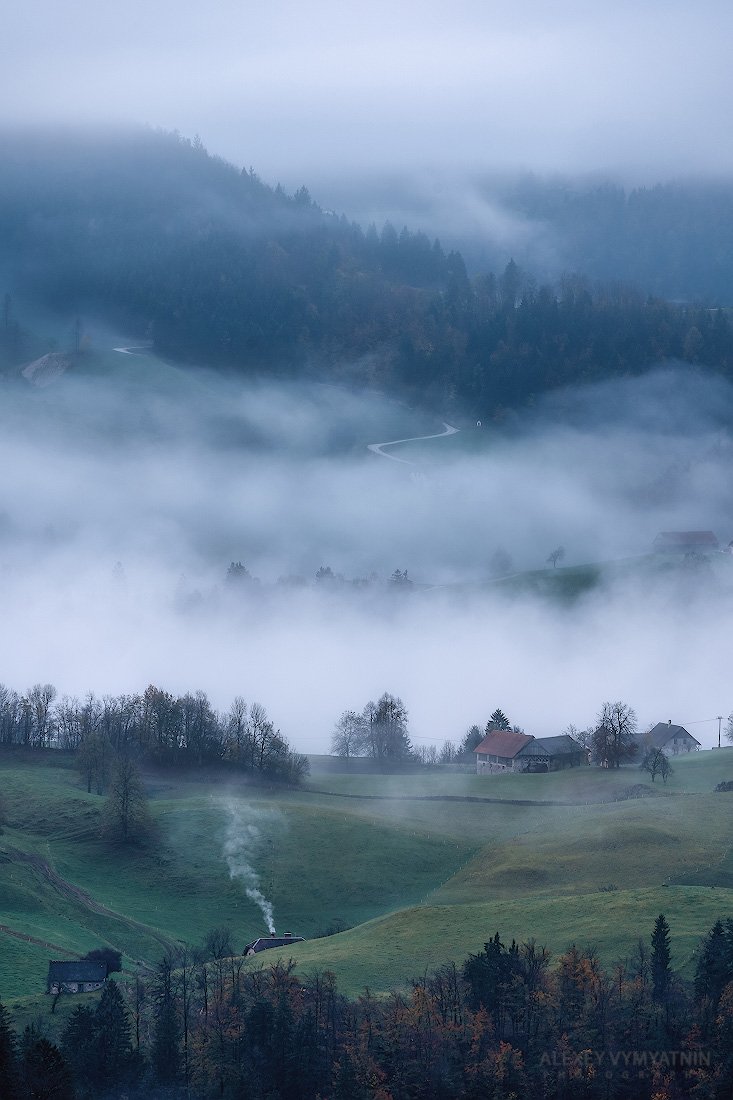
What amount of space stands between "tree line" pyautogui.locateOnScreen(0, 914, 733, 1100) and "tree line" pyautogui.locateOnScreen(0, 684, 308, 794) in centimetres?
6158

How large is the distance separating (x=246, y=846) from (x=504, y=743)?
54924 millimetres

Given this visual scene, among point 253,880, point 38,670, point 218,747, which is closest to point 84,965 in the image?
point 253,880

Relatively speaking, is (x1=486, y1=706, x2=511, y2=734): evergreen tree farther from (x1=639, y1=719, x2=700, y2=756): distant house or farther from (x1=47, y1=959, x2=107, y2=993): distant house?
(x1=47, y1=959, x2=107, y2=993): distant house

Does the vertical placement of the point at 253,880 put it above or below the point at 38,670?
below

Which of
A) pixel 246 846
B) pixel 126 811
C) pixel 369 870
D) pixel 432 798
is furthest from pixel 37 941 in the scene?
pixel 432 798

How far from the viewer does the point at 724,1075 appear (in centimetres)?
6275

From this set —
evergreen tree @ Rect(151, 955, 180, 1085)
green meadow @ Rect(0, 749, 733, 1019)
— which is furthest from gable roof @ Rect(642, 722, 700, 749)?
evergreen tree @ Rect(151, 955, 180, 1085)

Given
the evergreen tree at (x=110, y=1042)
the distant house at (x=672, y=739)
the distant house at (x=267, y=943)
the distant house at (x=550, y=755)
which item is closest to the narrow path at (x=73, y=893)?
the distant house at (x=267, y=943)

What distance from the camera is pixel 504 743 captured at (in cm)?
15512

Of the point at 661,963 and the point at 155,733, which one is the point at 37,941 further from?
the point at 155,733

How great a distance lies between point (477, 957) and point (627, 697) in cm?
12675

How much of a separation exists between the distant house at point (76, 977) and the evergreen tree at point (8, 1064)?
24.6 ft

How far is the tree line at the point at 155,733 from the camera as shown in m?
138

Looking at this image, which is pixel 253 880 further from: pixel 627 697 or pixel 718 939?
pixel 627 697
